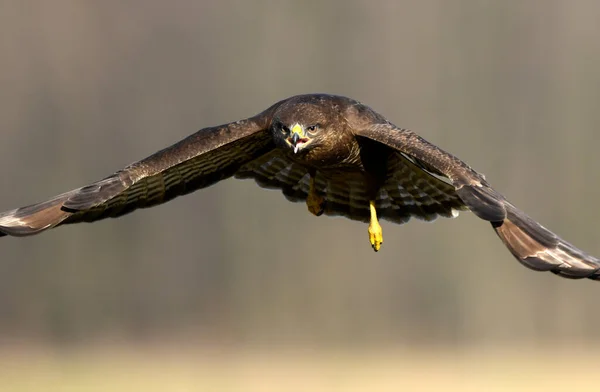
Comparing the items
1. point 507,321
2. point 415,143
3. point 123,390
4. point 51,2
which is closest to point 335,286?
point 507,321

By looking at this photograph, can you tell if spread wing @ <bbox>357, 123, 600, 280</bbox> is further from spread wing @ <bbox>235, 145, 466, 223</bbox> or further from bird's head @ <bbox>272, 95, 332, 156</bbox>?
spread wing @ <bbox>235, 145, 466, 223</bbox>

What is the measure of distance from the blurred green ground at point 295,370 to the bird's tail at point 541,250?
22.3 ft

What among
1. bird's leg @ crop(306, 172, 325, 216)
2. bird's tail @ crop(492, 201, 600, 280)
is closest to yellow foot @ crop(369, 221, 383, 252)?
bird's leg @ crop(306, 172, 325, 216)

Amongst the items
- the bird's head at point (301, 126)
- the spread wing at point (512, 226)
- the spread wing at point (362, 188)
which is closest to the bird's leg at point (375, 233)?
the spread wing at point (362, 188)

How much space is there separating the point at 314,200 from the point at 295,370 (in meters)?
6.19

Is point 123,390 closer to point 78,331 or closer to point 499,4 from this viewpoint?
point 78,331

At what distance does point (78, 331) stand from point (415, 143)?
12910 mm

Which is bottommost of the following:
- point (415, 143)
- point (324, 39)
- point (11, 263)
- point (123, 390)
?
point (123, 390)

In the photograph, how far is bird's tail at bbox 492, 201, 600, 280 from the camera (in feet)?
24.2

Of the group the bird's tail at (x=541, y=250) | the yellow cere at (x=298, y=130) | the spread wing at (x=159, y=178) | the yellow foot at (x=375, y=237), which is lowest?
the bird's tail at (x=541, y=250)

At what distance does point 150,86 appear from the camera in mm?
26984

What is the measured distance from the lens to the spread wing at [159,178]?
844 cm

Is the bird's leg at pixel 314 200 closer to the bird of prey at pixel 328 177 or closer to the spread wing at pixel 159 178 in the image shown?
the bird of prey at pixel 328 177

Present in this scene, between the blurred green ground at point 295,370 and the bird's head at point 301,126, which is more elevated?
the bird's head at point 301,126
